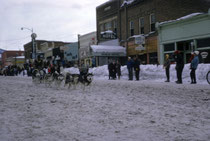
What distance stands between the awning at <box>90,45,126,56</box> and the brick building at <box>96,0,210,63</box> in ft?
2.74

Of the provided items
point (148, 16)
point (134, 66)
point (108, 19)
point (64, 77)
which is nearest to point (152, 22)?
point (148, 16)

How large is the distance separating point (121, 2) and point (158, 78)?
1602cm

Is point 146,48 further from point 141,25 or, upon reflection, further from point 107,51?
point 107,51

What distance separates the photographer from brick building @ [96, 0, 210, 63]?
27234mm

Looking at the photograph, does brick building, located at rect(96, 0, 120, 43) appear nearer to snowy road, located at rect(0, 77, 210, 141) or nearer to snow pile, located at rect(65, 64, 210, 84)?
snow pile, located at rect(65, 64, 210, 84)

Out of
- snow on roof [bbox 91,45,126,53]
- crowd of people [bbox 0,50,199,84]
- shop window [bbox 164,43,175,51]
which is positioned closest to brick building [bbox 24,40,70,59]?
snow on roof [bbox 91,45,126,53]

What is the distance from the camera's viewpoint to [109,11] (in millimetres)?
34438

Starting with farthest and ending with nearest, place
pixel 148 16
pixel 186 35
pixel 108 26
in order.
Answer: pixel 108 26
pixel 148 16
pixel 186 35

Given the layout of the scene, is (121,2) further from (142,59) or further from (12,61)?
(12,61)

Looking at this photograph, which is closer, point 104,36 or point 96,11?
point 104,36

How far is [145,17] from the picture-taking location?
28375 mm

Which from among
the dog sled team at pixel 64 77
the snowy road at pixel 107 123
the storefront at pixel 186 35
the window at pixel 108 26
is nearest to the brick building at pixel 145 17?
the storefront at pixel 186 35

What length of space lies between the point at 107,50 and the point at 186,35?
34.6 feet

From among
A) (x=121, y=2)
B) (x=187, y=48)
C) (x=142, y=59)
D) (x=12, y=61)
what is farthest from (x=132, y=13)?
(x=12, y=61)
